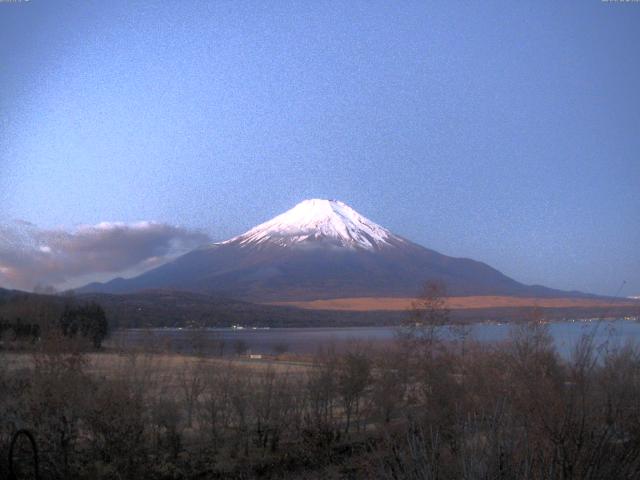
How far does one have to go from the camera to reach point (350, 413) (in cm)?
1648

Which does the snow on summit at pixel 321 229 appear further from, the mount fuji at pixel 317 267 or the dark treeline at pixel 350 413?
the dark treeline at pixel 350 413

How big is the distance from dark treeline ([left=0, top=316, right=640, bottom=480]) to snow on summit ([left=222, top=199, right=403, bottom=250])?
111735 mm

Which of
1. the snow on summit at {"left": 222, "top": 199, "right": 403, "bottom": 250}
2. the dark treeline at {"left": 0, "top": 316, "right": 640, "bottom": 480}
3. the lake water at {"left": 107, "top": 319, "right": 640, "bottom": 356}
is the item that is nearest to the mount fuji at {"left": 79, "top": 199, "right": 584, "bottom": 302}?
the snow on summit at {"left": 222, "top": 199, "right": 403, "bottom": 250}

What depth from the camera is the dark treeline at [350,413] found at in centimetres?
603

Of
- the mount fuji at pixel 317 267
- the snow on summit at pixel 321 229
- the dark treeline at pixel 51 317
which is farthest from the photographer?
the snow on summit at pixel 321 229

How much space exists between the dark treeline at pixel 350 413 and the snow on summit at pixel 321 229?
112 metres

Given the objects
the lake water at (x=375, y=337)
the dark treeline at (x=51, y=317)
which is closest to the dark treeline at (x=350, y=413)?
the lake water at (x=375, y=337)

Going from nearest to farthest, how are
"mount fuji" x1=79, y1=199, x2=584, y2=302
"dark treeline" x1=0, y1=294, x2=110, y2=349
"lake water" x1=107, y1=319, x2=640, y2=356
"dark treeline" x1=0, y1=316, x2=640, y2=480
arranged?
"dark treeline" x1=0, y1=316, x2=640, y2=480, "lake water" x1=107, y1=319, x2=640, y2=356, "dark treeline" x1=0, y1=294, x2=110, y2=349, "mount fuji" x1=79, y1=199, x2=584, y2=302

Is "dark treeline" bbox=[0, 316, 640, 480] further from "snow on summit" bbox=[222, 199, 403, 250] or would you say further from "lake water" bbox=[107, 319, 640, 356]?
"snow on summit" bbox=[222, 199, 403, 250]

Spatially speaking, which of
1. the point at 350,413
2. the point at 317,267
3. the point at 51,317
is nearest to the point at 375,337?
the point at 350,413

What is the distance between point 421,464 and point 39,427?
7781 mm

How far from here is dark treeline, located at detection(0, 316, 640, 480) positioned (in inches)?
237

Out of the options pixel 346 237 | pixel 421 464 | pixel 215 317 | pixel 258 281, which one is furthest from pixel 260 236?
pixel 421 464

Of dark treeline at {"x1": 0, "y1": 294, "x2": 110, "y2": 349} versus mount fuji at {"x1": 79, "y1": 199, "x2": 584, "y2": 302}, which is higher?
mount fuji at {"x1": 79, "y1": 199, "x2": 584, "y2": 302}
